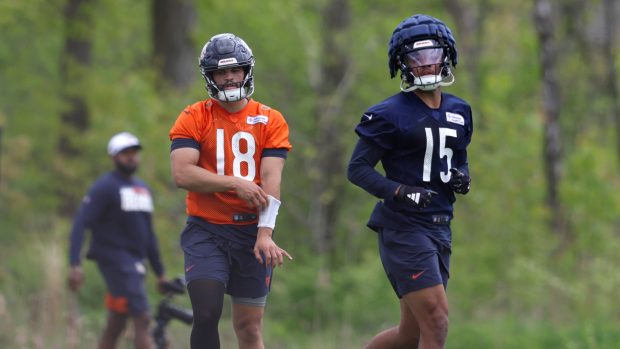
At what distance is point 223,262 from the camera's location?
7.41 m

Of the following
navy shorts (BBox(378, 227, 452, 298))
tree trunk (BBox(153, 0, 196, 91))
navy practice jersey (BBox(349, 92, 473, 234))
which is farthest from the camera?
tree trunk (BBox(153, 0, 196, 91))

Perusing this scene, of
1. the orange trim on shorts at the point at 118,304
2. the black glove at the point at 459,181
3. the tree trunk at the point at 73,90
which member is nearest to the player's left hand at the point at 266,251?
the black glove at the point at 459,181

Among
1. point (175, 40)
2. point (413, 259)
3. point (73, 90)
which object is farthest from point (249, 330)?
point (73, 90)

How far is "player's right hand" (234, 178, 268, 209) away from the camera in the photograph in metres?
7.22

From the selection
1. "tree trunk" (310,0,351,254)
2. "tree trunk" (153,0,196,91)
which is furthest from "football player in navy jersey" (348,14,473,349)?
"tree trunk" (153,0,196,91)

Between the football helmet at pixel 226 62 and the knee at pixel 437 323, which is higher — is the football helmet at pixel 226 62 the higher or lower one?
the higher one

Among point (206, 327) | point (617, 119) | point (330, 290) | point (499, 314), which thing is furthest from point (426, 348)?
point (617, 119)

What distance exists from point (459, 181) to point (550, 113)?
9.52 metres

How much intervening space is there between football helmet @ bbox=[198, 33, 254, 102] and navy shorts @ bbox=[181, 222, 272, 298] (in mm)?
816

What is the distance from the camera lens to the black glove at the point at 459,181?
723 cm

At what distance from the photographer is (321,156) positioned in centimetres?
1761

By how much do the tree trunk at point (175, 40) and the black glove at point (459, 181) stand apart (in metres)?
13.5

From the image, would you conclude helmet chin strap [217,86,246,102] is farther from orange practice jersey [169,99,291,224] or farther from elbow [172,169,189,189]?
elbow [172,169,189,189]

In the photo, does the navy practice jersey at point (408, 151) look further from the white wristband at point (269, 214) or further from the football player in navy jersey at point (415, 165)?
the white wristband at point (269, 214)
